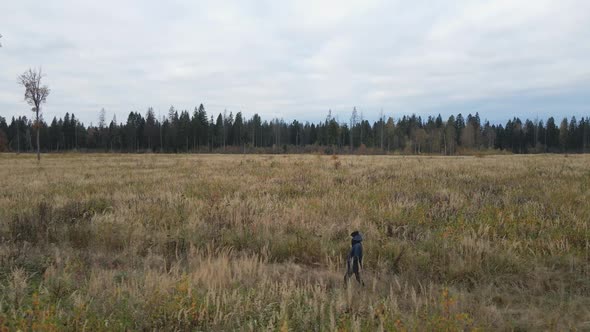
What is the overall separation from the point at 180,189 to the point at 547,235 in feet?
31.4

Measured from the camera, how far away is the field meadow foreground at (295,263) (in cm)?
317

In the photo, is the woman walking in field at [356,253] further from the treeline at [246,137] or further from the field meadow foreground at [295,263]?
the treeline at [246,137]

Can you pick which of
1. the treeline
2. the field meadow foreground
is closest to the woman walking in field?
the field meadow foreground

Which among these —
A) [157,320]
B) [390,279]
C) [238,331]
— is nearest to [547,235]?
[390,279]

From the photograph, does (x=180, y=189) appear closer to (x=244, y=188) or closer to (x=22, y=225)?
(x=244, y=188)

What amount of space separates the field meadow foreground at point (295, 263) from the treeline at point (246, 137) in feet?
260

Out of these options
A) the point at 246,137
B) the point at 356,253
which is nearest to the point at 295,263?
the point at 356,253

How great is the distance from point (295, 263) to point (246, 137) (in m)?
107

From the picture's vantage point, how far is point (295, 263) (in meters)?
5.32

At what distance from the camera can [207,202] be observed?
8914 mm

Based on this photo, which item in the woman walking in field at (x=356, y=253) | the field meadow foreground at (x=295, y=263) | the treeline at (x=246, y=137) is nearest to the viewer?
the field meadow foreground at (x=295, y=263)

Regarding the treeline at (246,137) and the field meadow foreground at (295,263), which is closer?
the field meadow foreground at (295,263)

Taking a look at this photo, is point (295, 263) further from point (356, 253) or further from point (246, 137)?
point (246, 137)

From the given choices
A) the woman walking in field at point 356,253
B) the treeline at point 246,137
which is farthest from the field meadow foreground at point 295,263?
the treeline at point 246,137
